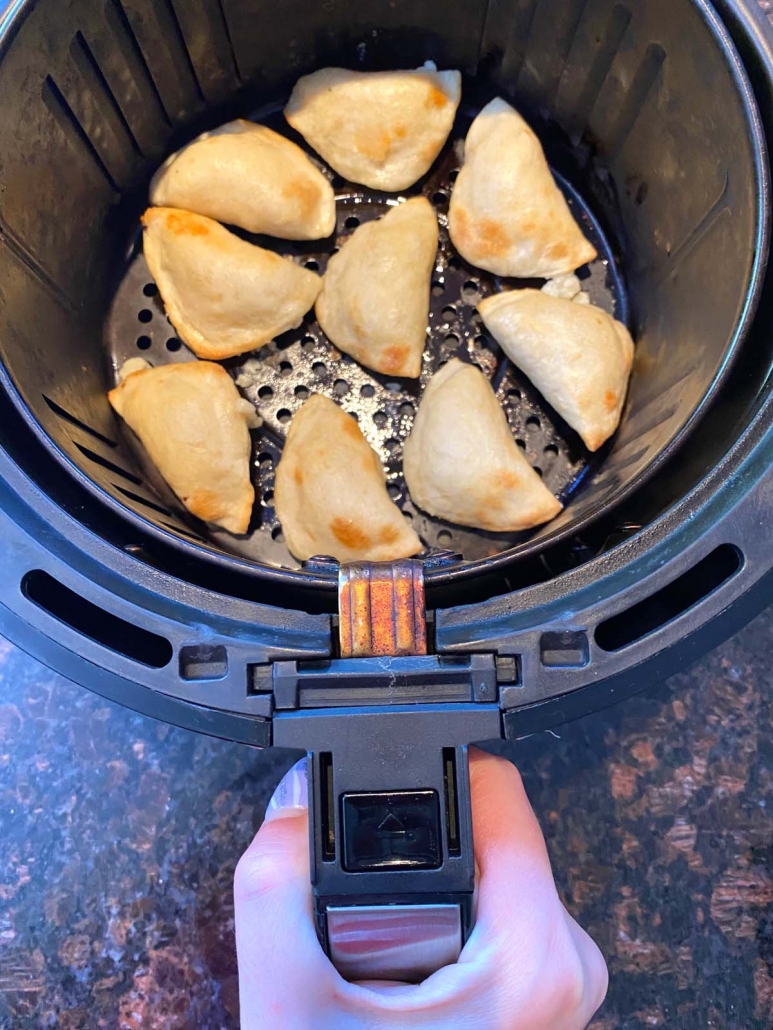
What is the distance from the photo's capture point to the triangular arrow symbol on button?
1.25ft

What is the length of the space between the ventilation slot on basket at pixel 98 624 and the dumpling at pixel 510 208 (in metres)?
0.47

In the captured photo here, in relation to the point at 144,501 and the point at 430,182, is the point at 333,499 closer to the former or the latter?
the point at 144,501

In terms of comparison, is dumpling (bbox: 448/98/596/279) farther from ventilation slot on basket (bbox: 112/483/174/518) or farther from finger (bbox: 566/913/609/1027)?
finger (bbox: 566/913/609/1027)

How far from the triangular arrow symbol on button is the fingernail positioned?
16 cm

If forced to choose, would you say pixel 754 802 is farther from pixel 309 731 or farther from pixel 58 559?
pixel 58 559

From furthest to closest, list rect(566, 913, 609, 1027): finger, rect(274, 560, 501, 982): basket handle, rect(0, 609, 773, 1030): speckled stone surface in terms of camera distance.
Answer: rect(0, 609, 773, 1030): speckled stone surface < rect(566, 913, 609, 1027): finger < rect(274, 560, 501, 982): basket handle

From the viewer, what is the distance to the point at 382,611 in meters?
0.42

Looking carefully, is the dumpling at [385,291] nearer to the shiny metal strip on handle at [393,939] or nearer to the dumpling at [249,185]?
the dumpling at [249,185]

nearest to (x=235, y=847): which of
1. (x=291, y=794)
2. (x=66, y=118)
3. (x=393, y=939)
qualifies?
(x=291, y=794)

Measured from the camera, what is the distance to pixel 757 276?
50 centimetres

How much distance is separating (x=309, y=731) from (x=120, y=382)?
446 mm

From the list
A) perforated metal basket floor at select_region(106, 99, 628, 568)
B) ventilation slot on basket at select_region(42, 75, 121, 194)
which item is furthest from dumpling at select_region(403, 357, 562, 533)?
ventilation slot on basket at select_region(42, 75, 121, 194)

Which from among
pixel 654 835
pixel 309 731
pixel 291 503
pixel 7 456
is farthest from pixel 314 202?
pixel 654 835

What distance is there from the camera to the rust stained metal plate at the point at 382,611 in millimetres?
417
